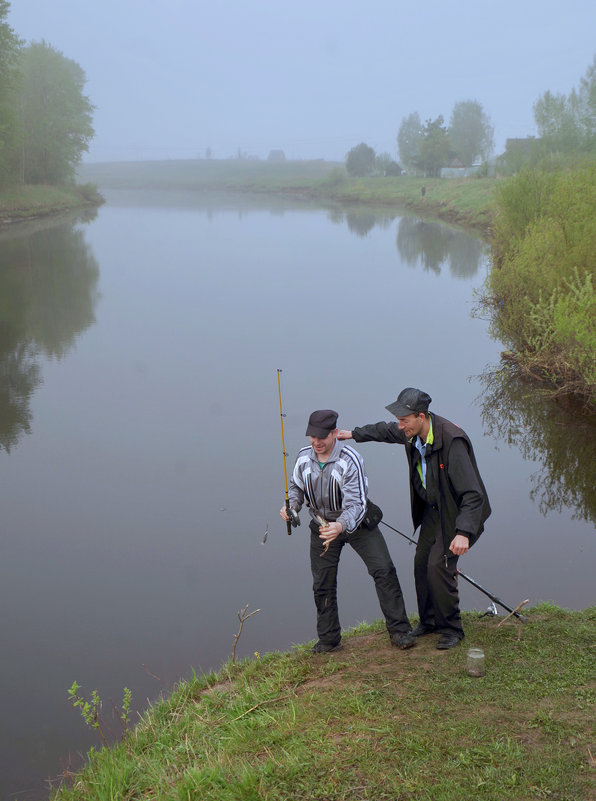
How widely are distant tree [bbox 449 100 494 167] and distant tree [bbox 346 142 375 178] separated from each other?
1365cm

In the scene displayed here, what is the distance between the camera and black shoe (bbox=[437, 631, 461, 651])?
6.36 metres

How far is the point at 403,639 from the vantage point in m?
6.50

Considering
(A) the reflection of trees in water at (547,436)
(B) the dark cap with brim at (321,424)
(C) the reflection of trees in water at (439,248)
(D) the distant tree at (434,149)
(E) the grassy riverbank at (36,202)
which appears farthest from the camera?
(D) the distant tree at (434,149)

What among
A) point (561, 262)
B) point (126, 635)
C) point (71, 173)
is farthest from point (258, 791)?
point (71, 173)

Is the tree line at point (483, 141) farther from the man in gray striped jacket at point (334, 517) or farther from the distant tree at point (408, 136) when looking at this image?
the man in gray striped jacket at point (334, 517)

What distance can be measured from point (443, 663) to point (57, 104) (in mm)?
71904

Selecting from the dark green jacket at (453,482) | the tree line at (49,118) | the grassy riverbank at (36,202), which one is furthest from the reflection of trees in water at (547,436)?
the tree line at (49,118)

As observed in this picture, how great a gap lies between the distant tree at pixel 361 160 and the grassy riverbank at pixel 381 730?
111843 mm

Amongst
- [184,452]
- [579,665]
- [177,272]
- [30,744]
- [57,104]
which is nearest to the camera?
[579,665]

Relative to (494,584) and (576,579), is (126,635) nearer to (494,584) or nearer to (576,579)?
(494,584)

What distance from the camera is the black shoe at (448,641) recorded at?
20.9ft

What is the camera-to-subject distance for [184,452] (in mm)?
14133

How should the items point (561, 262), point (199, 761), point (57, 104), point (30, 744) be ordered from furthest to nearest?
point (57, 104) → point (561, 262) → point (30, 744) → point (199, 761)

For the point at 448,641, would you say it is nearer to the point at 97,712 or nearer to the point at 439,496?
the point at 439,496
